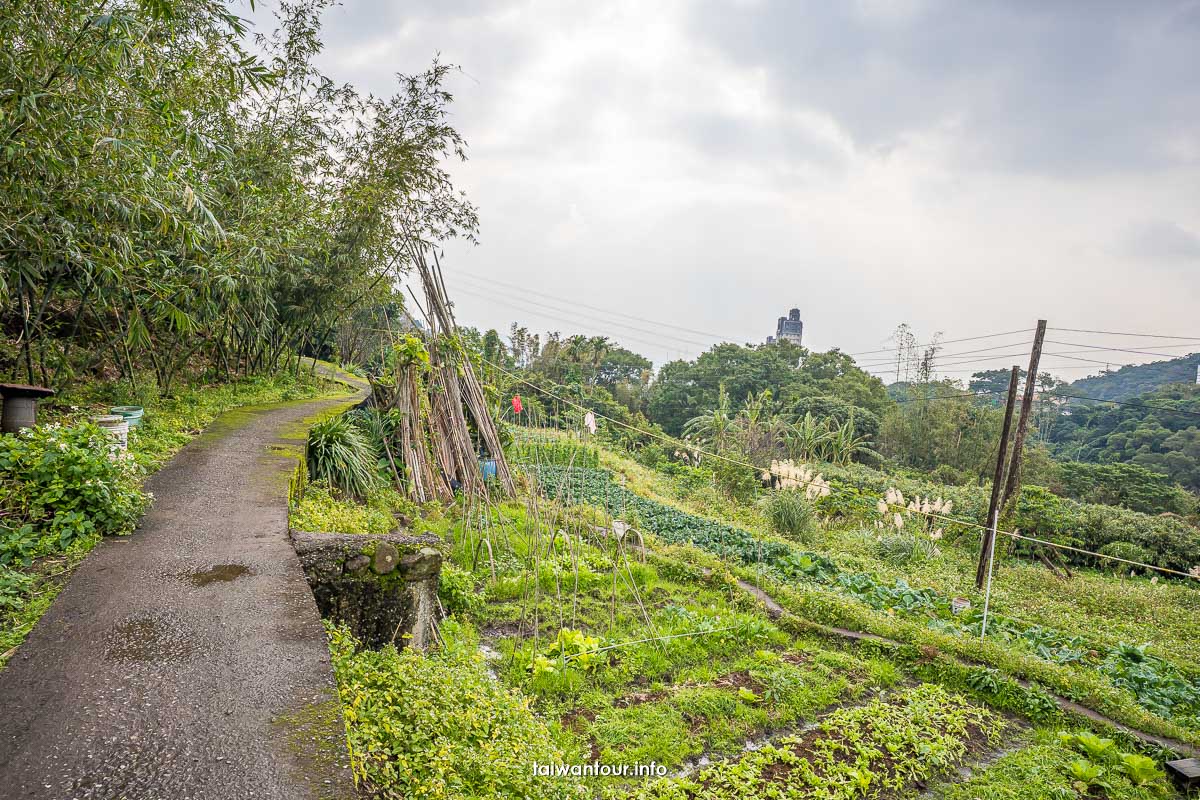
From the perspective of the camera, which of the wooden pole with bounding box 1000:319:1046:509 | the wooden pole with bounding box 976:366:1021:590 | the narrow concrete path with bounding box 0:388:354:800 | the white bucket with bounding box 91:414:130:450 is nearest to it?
the narrow concrete path with bounding box 0:388:354:800

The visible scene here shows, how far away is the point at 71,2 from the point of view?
119 inches

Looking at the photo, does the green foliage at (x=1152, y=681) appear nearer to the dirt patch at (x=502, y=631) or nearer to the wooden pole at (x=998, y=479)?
the wooden pole at (x=998, y=479)

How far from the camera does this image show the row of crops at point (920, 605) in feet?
12.9

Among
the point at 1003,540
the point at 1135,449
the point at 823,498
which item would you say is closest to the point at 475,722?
the point at 823,498

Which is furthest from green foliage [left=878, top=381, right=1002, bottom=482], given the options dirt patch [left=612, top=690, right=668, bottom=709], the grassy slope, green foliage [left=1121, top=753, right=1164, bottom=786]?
dirt patch [left=612, top=690, right=668, bottom=709]

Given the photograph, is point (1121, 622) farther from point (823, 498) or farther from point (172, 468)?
point (172, 468)

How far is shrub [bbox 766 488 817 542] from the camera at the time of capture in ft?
26.9

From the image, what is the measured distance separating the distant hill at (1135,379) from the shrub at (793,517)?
30.1 m

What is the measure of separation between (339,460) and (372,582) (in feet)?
9.43

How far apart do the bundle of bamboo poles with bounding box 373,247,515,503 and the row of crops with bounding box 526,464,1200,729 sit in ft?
3.39

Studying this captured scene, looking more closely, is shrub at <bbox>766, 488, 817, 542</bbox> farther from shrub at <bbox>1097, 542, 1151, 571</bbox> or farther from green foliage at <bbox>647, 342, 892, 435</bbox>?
green foliage at <bbox>647, 342, 892, 435</bbox>

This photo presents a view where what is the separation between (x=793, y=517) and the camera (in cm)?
827

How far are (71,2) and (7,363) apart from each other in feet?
13.3

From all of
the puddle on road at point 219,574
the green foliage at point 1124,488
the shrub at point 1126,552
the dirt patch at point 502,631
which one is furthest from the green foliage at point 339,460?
the green foliage at point 1124,488
